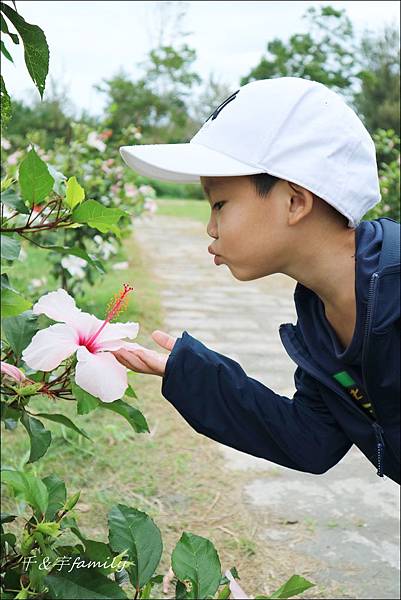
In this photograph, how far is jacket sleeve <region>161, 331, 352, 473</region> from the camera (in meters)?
1.32

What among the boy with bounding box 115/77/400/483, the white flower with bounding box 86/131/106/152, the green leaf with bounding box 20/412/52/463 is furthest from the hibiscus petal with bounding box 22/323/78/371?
the white flower with bounding box 86/131/106/152

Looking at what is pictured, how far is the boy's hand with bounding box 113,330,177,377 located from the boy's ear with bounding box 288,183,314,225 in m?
0.26

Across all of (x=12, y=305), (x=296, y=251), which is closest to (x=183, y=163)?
(x=296, y=251)

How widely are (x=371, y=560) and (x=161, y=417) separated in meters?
1.24

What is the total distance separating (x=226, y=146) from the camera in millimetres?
1270

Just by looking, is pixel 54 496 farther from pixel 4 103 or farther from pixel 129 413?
pixel 4 103

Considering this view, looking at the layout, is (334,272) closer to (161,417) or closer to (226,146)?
(226,146)

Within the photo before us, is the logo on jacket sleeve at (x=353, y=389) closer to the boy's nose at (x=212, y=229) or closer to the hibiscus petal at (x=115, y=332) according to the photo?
the boy's nose at (x=212, y=229)

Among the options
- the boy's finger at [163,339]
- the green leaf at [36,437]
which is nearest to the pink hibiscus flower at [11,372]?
the green leaf at [36,437]

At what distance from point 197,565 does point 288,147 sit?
2.06 ft

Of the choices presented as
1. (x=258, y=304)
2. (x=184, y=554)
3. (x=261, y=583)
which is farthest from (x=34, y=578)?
(x=258, y=304)

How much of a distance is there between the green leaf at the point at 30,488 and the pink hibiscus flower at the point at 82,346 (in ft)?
0.53

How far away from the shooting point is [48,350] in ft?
3.03

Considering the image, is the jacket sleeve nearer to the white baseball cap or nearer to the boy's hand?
the boy's hand
